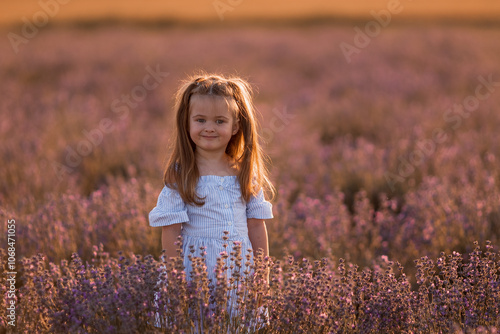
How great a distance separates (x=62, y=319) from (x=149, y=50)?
10995mm

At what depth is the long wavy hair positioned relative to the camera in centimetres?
253

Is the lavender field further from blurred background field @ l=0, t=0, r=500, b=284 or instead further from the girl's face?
the girl's face

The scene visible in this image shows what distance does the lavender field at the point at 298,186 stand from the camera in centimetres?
230

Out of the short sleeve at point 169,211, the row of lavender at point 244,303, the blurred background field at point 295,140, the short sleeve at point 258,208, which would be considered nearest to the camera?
the row of lavender at point 244,303

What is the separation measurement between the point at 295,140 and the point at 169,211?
3.90 meters

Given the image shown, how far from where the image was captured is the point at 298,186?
16.7 feet

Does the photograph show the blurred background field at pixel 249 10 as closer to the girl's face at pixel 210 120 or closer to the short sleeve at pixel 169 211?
the girl's face at pixel 210 120

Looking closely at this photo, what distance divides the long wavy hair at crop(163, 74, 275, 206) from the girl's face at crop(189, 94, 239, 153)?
0.10 feet

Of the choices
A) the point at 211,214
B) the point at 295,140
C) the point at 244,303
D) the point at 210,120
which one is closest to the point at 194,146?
the point at 210,120

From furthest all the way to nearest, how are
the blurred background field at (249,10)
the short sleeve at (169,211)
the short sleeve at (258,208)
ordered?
the blurred background field at (249,10)
the short sleeve at (258,208)
the short sleeve at (169,211)

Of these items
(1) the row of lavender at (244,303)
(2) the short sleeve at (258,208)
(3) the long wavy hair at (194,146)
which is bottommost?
(1) the row of lavender at (244,303)

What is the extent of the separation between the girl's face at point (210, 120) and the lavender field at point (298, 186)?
41 cm

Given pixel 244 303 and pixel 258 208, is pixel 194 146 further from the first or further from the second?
pixel 244 303

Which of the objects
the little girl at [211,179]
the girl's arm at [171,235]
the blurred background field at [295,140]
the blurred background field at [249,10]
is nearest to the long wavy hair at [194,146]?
the little girl at [211,179]
